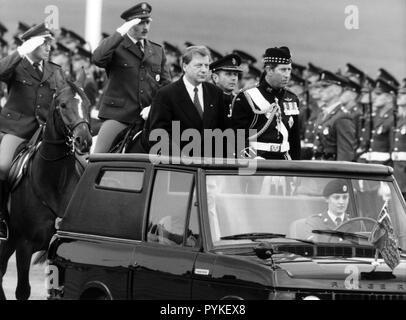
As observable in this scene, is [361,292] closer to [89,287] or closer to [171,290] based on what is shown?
[171,290]

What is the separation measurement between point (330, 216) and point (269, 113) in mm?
2923

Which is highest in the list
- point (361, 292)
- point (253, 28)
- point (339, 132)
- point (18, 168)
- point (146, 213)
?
point (253, 28)

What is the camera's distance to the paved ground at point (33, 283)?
13.5 m

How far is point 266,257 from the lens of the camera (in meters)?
7.96

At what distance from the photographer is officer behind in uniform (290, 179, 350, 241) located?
848cm

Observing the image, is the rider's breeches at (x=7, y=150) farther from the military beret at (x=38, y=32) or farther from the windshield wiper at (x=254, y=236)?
the windshield wiper at (x=254, y=236)

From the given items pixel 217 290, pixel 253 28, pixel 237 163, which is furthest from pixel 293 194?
pixel 253 28

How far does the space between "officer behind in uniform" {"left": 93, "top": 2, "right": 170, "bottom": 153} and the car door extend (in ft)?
15.5

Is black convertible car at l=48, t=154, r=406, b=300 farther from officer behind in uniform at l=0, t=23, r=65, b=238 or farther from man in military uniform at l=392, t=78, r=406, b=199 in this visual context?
man in military uniform at l=392, t=78, r=406, b=199

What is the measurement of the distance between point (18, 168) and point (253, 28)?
331 inches

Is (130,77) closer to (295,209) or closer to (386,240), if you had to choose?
(295,209)

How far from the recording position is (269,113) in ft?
37.8

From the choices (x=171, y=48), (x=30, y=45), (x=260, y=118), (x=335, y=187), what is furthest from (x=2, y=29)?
(x=335, y=187)

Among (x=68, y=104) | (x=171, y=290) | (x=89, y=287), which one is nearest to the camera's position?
(x=171, y=290)
